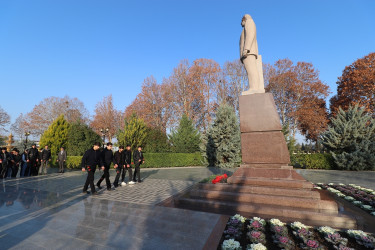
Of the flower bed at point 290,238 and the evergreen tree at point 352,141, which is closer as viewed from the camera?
the flower bed at point 290,238

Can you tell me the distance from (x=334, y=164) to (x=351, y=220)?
13743mm

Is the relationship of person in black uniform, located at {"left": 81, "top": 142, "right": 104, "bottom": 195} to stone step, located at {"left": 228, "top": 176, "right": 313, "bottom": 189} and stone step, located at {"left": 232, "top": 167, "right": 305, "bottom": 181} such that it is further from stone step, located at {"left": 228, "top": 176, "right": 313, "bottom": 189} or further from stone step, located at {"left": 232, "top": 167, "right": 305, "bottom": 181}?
stone step, located at {"left": 232, "top": 167, "right": 305, "bottom": 181}

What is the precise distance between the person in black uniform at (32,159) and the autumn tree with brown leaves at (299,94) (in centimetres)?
2706

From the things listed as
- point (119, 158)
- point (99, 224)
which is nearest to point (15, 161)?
point (119, 158)

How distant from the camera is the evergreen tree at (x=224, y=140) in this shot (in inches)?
603

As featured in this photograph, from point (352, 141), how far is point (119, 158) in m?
16.3

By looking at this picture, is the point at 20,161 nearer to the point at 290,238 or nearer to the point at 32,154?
the point at 32,154

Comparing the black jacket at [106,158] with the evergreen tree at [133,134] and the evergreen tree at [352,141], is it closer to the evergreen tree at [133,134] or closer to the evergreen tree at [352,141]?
the evergreen tree at [133,134]

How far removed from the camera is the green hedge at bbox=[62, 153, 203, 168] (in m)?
15.9

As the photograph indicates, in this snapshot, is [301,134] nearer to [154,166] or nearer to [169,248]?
[154,166]

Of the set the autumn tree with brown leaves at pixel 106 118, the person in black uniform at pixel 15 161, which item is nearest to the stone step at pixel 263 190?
the person in black uniform at pixel 15 161

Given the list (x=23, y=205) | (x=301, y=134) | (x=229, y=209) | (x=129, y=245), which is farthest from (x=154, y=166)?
(x=301, y=134)

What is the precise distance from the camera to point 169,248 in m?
2.82

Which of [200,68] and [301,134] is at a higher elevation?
[200,68]
